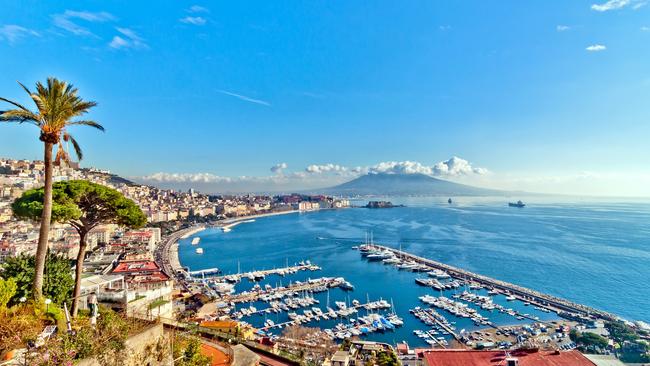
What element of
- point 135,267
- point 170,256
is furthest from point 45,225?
point 170,256

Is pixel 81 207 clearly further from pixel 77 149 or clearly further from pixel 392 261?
pixel 392 261

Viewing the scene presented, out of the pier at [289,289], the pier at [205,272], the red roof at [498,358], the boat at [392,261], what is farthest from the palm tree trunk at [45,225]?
the boat at [392,261]

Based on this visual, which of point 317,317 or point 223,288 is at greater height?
point 223,288

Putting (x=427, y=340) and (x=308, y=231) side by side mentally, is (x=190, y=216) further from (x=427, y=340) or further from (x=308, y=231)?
(x=427, y=340)

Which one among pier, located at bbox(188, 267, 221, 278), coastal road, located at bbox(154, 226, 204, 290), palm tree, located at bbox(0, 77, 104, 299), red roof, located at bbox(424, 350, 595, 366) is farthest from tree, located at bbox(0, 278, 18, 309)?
pier, located at bbox(188, 267, 221, 278)

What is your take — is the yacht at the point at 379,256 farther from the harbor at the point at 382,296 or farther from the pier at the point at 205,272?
the pier at the point at 205,272

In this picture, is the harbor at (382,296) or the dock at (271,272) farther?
the dock at (271,272)

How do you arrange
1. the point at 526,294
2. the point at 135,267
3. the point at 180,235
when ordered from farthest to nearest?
the point at 180,235 < the point at 526,294 < the point at 135,267

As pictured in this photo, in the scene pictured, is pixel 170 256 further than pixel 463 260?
Yes
